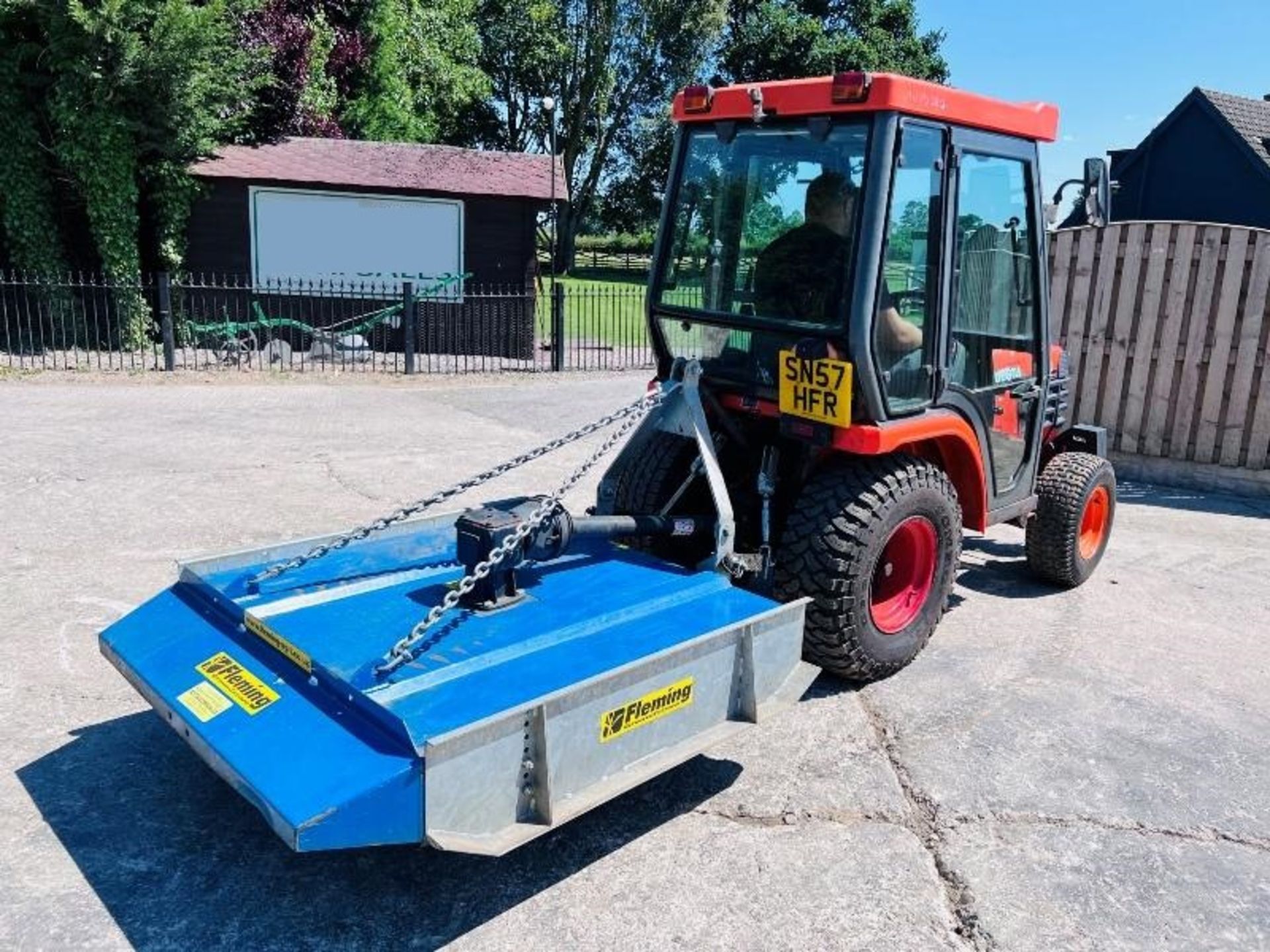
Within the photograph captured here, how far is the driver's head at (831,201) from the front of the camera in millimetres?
4215

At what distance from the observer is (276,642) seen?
3316 mm

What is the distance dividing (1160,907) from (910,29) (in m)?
38.3

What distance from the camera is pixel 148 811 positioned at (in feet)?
11.5

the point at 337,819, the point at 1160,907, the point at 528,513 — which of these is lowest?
the point at 1160,907

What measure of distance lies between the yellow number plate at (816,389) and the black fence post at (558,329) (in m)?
10.1

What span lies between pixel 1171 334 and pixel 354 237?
1106 cm

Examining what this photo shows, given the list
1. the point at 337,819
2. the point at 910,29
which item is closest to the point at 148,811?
the point at 337,819

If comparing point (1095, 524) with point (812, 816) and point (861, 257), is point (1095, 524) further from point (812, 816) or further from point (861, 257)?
point (812, 816)

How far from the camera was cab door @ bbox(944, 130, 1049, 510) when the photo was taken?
15.1 ft

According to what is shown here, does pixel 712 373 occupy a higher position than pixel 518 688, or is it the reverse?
pixel 712 373

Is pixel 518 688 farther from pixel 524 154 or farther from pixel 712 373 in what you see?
pixel 524 154

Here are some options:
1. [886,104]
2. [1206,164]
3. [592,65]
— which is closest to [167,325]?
[886,104]

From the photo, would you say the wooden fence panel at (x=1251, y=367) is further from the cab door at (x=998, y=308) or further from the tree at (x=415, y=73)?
the tree at (x=415, y=73)

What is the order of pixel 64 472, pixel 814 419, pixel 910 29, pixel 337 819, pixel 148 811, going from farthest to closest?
pixel 910 29 → pixel 64 472 → pixel 814 419 → pixel 148 811 → pixel 337 819
